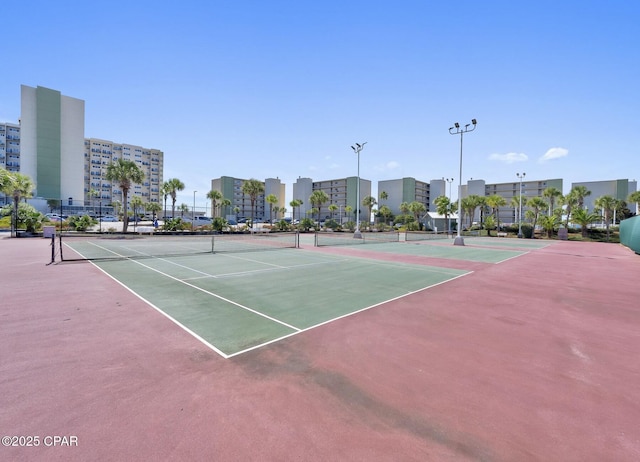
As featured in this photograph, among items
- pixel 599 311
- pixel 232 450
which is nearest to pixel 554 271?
pixel 599 311

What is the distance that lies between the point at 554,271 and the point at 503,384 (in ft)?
48.1

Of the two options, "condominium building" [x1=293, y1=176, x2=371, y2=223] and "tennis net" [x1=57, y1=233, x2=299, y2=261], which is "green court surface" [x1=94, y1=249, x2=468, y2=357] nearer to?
"tennis net" [x1=57, y1=233, x2=299, y2=261]

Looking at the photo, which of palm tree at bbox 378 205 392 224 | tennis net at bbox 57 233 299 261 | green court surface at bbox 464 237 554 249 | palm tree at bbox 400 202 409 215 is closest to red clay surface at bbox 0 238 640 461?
tennis net at bbox 57 233 299 261

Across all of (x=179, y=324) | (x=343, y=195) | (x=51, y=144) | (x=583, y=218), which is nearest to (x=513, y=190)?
(x=343, y=195)

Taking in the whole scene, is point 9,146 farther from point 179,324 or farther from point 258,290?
point 179,324

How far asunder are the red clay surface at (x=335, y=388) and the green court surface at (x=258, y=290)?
1.91 feet

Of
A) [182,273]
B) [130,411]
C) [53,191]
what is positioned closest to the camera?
[130,411]

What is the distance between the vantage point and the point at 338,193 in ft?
443

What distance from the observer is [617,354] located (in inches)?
220

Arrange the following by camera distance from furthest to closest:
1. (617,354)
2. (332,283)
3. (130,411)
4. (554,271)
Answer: (554,271), (332,283), (617,354), (130,411)

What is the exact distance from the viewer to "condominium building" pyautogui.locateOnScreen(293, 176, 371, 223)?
12875 cm

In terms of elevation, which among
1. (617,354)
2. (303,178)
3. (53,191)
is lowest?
(617,354)

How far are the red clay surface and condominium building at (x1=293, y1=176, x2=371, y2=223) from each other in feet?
392

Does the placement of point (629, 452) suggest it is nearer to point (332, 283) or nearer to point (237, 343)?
point (237, 343)
